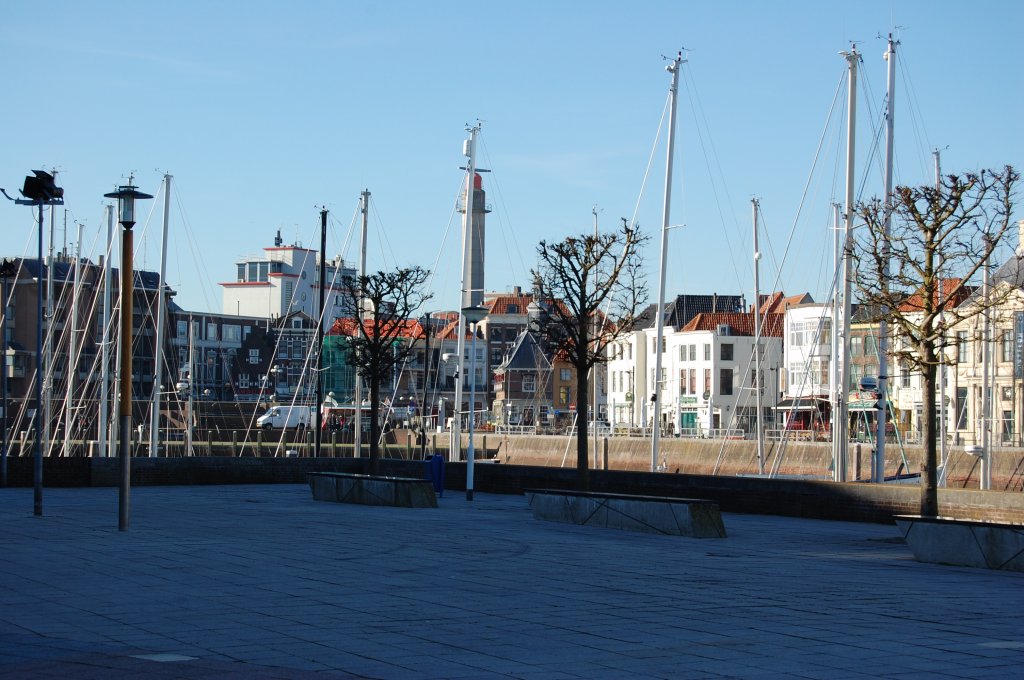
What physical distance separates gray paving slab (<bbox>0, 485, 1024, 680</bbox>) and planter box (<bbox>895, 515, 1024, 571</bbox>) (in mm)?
290

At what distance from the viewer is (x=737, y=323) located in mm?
114875

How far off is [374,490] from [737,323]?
89693 millimetres

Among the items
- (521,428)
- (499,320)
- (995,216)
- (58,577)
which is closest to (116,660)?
(58,577)

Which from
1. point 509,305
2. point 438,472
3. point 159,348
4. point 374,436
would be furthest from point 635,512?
point 509,305

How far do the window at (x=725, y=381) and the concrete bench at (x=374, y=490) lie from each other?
85695mm

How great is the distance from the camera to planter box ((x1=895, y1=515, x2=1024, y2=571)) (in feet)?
56.8

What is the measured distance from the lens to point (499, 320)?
492ft

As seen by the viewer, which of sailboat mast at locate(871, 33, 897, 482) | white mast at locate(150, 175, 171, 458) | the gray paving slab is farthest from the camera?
white mast at locate(150, 175, 171, 458)

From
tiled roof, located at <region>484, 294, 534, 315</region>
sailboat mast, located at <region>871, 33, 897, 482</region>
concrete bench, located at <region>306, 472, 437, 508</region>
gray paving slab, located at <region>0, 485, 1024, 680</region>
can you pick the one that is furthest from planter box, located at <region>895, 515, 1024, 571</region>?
tiled roof, located at <region>484, 294, 534, 315</region>

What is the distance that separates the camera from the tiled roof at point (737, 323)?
11306 cm

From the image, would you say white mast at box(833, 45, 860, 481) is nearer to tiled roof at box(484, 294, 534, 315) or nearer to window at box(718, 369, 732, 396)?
window at box(718, 369, 732, 396)

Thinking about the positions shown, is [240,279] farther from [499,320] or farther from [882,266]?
[882,266]

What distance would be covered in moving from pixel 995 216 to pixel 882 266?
7.45 feet

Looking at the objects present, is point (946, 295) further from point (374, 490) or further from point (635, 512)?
point (374, 490)
